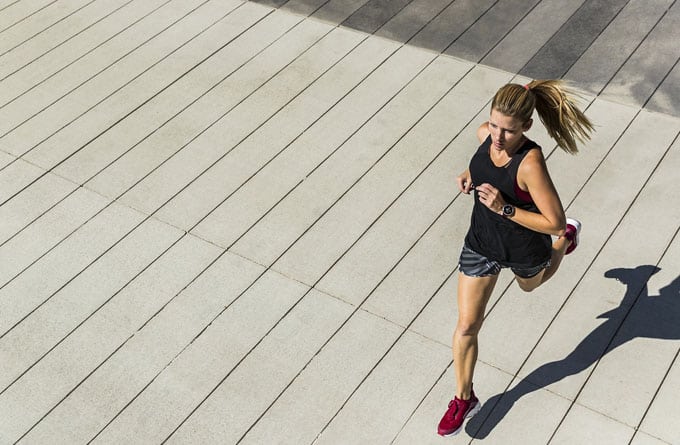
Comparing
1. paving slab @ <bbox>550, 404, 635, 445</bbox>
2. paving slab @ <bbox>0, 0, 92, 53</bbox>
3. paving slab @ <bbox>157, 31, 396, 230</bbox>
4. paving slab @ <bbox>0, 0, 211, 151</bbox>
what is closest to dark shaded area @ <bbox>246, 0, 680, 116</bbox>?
paving slab @ <bbox>157, 31, 396, 230</bbox>

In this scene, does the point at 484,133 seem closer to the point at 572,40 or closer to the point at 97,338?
the point at 97,338

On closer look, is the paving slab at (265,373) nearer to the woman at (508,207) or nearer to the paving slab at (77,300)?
the woman at (508,207)

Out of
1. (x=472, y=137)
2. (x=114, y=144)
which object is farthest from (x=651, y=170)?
(x=114, y=144)

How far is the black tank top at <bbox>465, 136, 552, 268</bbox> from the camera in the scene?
152 inches

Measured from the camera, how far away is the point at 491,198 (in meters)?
3.74

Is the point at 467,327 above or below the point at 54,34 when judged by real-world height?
below

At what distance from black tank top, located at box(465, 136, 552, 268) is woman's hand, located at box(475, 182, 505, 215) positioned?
11 cm

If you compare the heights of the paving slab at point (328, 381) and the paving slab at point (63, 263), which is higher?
the paving slab at point (63, 263)

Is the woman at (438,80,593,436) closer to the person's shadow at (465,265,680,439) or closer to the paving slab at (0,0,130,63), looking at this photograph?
the person's shadow at (465,265,680,439)

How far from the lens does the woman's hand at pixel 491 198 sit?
3.75 meters

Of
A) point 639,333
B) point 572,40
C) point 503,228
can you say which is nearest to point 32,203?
point 503,228

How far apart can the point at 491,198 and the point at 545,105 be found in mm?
512

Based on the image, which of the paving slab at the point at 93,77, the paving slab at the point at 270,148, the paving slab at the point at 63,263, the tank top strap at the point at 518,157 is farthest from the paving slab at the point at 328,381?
the paving slab at the point at 93,77

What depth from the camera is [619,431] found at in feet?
13.9
